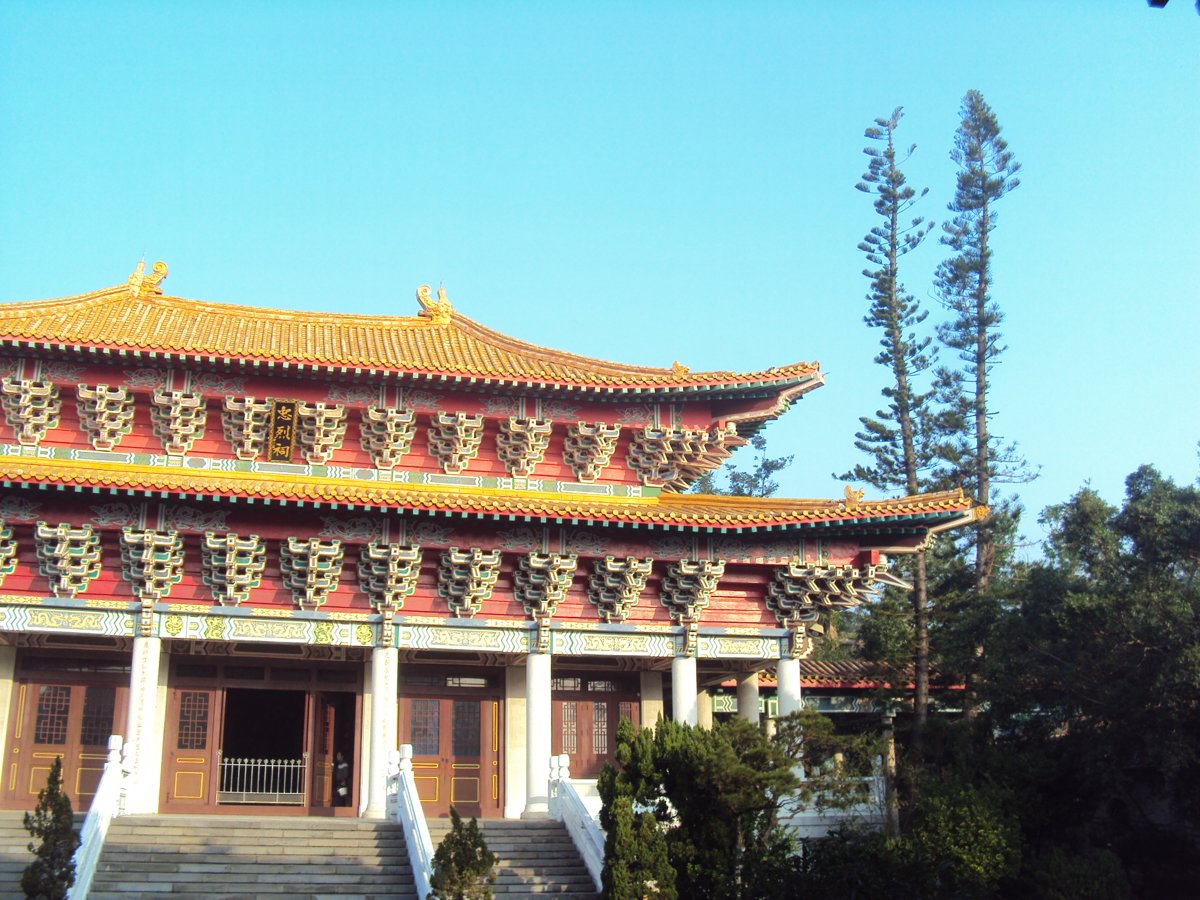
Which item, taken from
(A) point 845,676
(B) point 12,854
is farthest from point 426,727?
(A) point 845,676

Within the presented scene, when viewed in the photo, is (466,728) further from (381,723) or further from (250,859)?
(250,859)

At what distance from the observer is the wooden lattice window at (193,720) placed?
20.4m

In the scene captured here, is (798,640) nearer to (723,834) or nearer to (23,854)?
(723,834)

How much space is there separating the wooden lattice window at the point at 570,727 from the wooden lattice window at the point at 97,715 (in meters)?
7.55

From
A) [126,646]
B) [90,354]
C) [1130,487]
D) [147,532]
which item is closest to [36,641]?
[126,646]

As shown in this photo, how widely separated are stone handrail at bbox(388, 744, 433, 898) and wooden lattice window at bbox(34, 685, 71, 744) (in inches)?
227

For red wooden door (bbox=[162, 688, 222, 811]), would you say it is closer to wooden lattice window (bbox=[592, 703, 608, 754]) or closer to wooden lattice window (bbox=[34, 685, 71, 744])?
wooden lattice window (bbox=[34, 685, 71, 744])

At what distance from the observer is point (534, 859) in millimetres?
17094

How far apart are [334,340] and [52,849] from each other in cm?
1295

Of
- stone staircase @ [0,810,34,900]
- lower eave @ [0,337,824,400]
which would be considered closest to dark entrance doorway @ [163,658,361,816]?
stone staircase @ [0,810,34,900]

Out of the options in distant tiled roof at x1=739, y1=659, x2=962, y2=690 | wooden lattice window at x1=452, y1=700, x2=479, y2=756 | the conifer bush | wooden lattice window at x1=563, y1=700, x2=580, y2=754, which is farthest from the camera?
distant tiled roof at x1=739, y1=659, x2=962, y2=690

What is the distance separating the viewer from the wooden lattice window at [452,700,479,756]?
21553mm

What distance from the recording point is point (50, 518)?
1917cm

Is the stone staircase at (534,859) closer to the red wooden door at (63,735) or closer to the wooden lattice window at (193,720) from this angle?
the wooden lattice window at (193,720)
